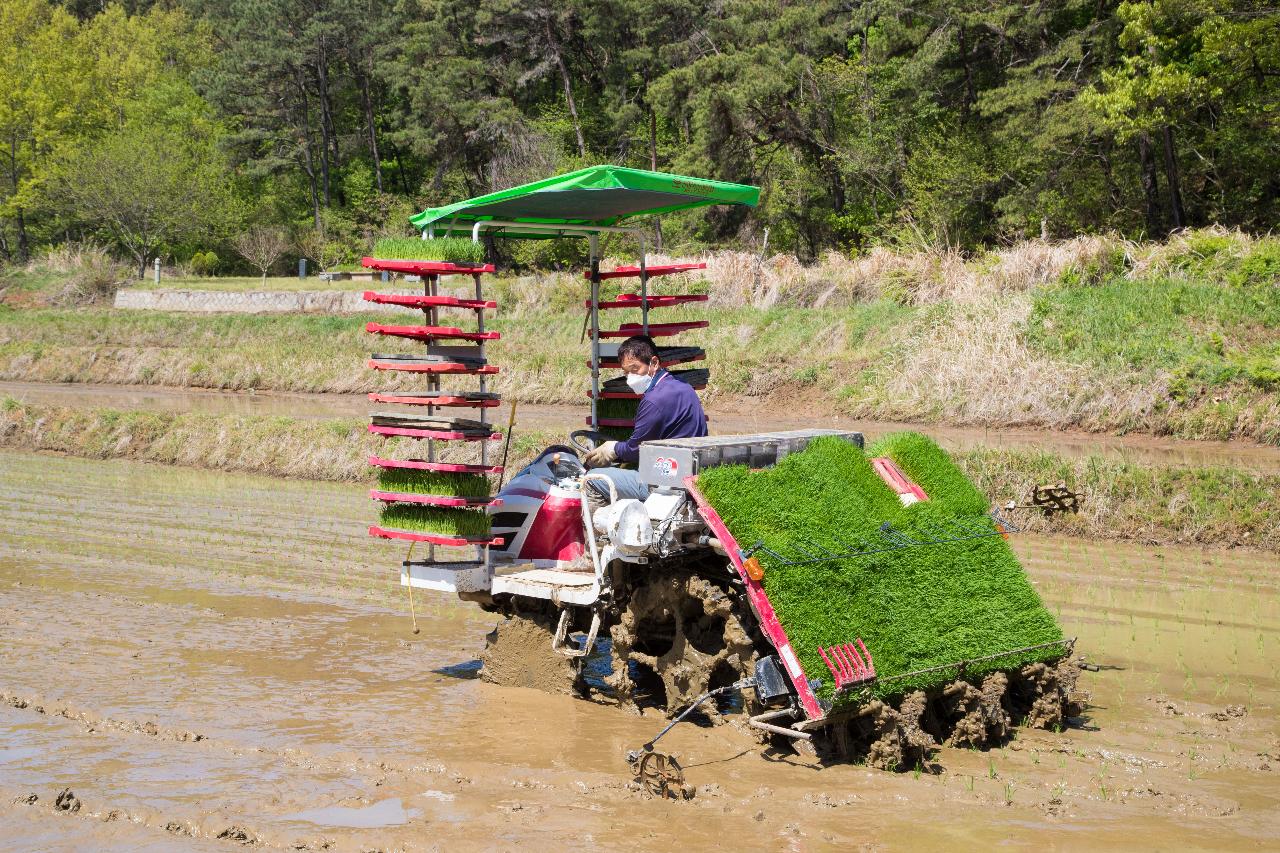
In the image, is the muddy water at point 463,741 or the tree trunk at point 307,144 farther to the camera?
the tree trunk at point 307,144

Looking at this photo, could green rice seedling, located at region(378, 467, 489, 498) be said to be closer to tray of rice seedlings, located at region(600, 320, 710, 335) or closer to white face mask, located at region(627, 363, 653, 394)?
white face mask, located at region(627, 363, 653, 394)

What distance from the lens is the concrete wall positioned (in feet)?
129

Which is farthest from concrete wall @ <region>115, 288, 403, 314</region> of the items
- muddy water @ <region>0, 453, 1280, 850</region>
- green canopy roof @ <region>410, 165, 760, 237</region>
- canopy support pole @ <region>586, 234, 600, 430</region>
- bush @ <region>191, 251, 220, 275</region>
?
canopy support pole @ <region>586, 234, 600, 430</region>

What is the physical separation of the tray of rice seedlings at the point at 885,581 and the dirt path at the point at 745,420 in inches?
332

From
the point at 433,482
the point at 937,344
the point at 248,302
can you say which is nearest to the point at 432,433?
the point at 433,482

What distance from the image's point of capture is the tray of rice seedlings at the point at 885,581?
6.76 m

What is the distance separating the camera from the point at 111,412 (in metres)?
21.3

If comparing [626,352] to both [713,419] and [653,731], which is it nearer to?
[653,731]

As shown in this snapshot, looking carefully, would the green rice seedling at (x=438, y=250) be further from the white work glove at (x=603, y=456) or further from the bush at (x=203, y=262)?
the bush at (x=203, y=262)

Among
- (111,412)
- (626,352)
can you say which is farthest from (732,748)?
(111,412)

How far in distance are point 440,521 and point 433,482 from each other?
277mm

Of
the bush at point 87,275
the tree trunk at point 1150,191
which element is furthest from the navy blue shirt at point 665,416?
the bush at point 87,275

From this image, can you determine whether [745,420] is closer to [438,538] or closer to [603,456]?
[603,456]

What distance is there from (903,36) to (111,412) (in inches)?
1120
